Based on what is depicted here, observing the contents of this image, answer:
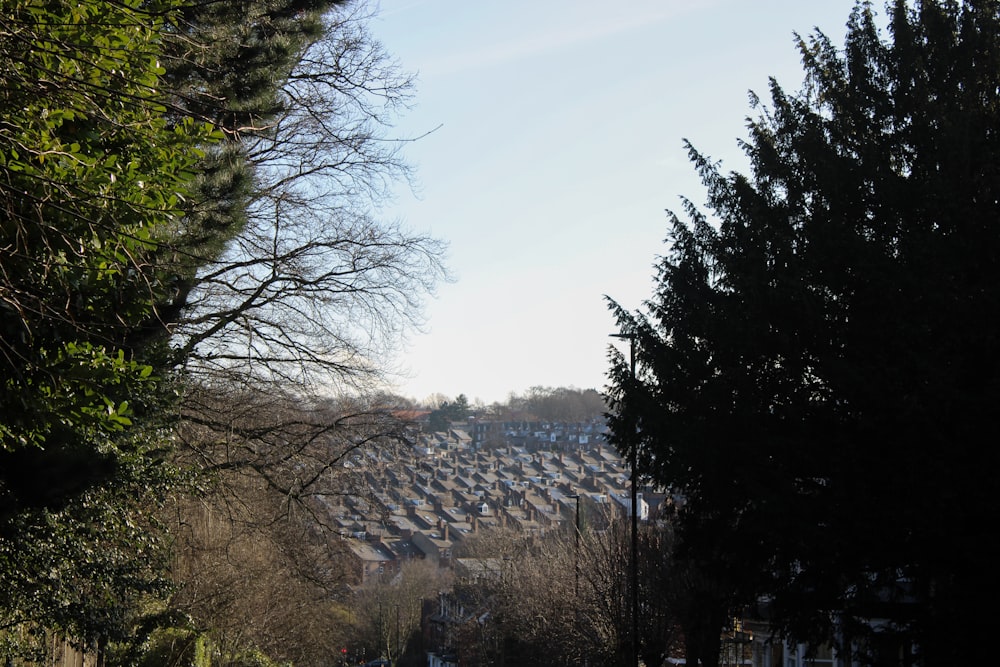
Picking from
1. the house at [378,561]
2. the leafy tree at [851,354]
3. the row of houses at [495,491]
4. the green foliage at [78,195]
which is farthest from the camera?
the row of houses at [495,491]

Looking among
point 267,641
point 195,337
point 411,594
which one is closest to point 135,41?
point 195,337

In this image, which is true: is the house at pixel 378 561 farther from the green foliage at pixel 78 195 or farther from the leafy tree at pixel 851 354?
the green foliage at pixel 78 195

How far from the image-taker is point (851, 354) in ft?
52.2

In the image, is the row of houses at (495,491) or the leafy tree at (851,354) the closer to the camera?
the leafy tree at (851,354)

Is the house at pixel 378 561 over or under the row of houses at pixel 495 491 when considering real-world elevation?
under

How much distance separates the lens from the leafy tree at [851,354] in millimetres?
14430

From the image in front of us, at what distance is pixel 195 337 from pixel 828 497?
10.5 meters

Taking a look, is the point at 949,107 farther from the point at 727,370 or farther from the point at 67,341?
the point at 67,341

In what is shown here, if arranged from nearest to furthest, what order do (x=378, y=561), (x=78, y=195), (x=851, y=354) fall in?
1. (x=78, y=195)
2. (x=851, y=354)
3. (x=378, y=561)

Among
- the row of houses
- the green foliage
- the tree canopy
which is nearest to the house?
the row of houses

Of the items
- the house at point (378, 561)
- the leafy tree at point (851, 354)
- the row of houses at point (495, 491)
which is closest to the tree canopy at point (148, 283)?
the leafy tree at point (851, 354)

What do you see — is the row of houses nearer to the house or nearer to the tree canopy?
the house

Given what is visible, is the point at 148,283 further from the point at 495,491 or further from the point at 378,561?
the point at 495,491

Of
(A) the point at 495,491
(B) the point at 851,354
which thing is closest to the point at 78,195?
Result: (B) the point at 851,354
